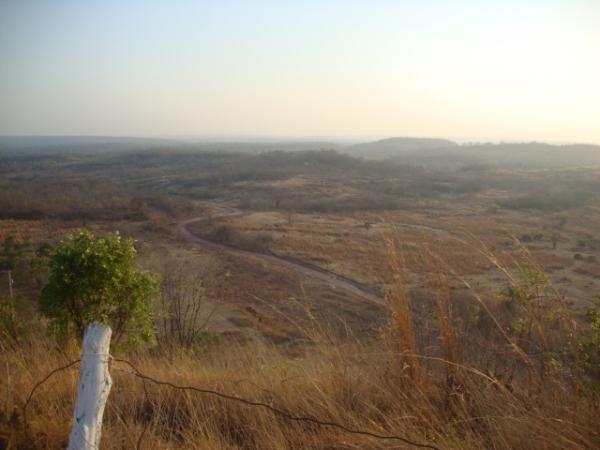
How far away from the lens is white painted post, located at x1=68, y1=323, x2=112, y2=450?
1.74 metres

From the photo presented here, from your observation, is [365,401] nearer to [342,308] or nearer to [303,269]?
[342,308]

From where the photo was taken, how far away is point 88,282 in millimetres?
3209

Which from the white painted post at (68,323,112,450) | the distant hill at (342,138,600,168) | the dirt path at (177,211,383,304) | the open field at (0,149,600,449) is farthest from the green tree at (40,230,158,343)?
the distant hill at (342,138,600,168)

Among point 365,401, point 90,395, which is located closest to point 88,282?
point 90,395

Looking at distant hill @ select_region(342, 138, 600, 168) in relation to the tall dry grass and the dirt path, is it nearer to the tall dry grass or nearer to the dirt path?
the dirt path

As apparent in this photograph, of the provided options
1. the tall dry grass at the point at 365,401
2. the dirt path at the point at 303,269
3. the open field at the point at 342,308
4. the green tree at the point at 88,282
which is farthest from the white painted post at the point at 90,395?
the dirt path at the point at 303,269

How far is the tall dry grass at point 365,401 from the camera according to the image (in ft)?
6.89

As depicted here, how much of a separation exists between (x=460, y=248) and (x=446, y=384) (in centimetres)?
2744

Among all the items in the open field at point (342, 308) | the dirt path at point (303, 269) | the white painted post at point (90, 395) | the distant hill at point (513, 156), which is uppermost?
the distant hill at point (513, 156)

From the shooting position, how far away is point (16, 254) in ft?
64.2

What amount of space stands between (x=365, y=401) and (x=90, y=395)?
164cm

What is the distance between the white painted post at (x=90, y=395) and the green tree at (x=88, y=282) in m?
1.39

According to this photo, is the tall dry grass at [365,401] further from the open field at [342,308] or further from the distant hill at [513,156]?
the distant hill at [513,156]

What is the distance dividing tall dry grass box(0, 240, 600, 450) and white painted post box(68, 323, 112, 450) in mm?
237
